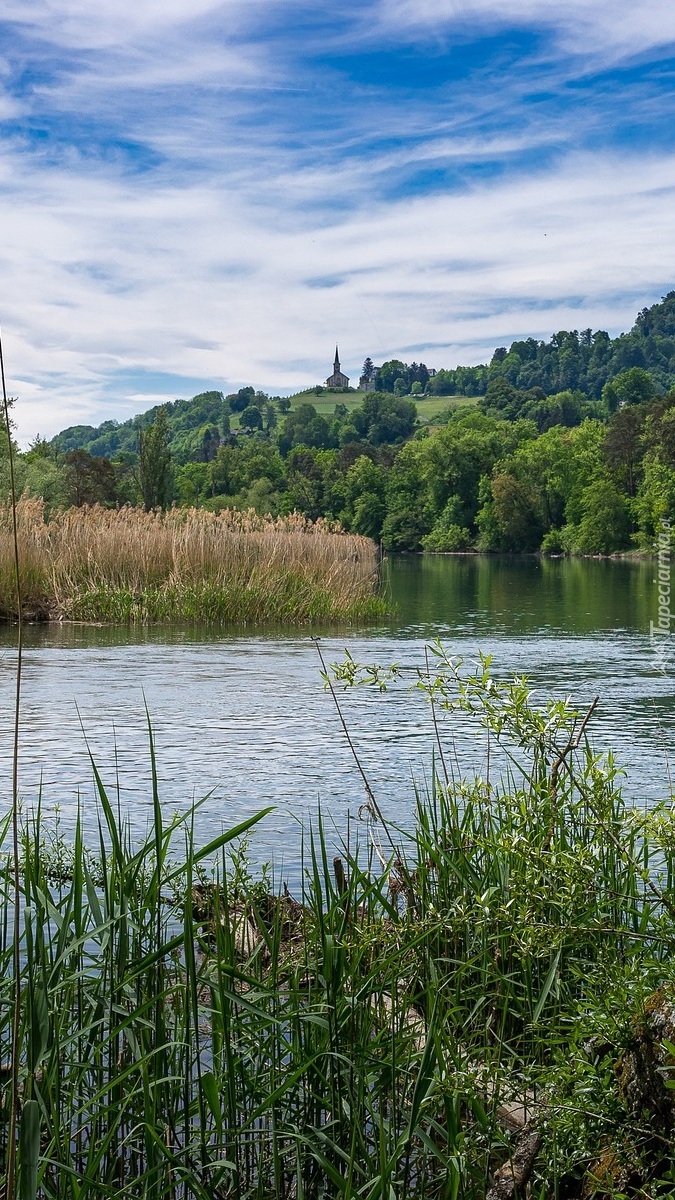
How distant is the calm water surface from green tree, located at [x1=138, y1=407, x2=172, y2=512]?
40.7m

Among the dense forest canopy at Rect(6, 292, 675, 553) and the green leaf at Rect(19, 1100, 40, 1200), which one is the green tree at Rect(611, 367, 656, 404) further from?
the green leaf at Rect(19, 1100, 40, 1200)

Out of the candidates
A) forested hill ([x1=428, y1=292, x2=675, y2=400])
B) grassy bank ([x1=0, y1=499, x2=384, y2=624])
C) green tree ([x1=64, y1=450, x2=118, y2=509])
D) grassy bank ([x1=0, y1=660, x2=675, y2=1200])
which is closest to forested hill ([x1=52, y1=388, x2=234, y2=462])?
green tree ([x1=64, y1=450, x2=118, y2=509])

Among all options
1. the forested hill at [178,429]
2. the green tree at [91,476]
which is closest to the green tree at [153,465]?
the green tree at [91,476]

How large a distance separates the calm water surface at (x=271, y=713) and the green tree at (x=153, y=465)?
40655 mm

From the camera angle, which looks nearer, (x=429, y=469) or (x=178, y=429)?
(x=429, y=469)

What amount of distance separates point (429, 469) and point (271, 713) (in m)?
A: 98.1

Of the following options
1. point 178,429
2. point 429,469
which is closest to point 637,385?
point 429,469

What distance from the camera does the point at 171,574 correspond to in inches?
817

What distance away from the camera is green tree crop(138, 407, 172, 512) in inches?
2399

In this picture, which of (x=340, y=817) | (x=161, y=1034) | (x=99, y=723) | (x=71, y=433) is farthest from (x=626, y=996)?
(x=71, y=433)

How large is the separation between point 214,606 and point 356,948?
56.9 ft

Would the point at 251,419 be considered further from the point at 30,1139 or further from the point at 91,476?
the point at 30,1139

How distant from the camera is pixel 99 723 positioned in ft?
33.4

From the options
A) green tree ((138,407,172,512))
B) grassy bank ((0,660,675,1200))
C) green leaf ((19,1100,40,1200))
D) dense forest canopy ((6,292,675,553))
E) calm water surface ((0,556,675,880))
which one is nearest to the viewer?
green leaf ((19,1100,40,1200))
